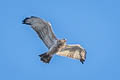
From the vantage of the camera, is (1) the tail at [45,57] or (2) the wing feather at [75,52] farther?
(2) the wing feather at [75,52]

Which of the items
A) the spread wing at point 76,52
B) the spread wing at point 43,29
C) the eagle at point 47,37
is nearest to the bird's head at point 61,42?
the eagle at point 47,37

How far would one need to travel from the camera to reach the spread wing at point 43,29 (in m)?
56.2

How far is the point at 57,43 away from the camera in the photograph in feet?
185

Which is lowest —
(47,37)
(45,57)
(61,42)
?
(45,57)

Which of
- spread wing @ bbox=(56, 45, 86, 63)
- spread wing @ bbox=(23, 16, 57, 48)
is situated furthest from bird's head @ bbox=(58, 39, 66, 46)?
spread wing @ bbox=(56, 45, 86, 63)

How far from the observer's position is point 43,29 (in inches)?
2235

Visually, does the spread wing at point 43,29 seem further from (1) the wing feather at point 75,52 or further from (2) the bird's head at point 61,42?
(1) the wing feather at point 75,52

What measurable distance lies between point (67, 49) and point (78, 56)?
914mm

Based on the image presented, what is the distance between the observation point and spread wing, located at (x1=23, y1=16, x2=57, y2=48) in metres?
56.2

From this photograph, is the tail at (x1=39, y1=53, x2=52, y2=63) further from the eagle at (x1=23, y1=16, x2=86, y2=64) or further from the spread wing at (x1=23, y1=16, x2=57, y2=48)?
the spread wing at (x1=23, y1=16, x2=57, y2=48)

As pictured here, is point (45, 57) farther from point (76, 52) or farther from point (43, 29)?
point (76, 52)

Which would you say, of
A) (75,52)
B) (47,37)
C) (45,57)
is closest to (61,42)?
(47,37)

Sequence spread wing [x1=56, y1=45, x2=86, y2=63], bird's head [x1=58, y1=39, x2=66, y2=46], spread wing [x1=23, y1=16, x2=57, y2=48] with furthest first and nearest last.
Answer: spread wing [x1=56, y1=45, x2=86, y2=63] < bird's head [x1=58, y1=39, x2=66, y2=46] < spread wing [x1=23, y1=16, x2=57, y2=48]

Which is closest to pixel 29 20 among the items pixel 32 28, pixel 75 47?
pixel 32 28
